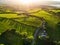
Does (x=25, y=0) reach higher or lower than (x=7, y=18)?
higher

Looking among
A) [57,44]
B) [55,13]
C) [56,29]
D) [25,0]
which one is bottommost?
[57,44]

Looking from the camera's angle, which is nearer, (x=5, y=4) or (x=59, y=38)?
(x=59, y=38)

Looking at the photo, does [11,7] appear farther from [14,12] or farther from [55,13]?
[55,13]

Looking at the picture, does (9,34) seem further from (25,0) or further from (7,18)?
(25,0)

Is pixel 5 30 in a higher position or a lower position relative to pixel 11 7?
lower

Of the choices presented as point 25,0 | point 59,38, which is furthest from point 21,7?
point 59,38

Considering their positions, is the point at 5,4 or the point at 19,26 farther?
the point at 5,4

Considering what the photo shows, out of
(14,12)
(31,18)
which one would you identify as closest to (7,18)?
(14,12)

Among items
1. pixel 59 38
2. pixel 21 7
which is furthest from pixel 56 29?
pixel 21 7
